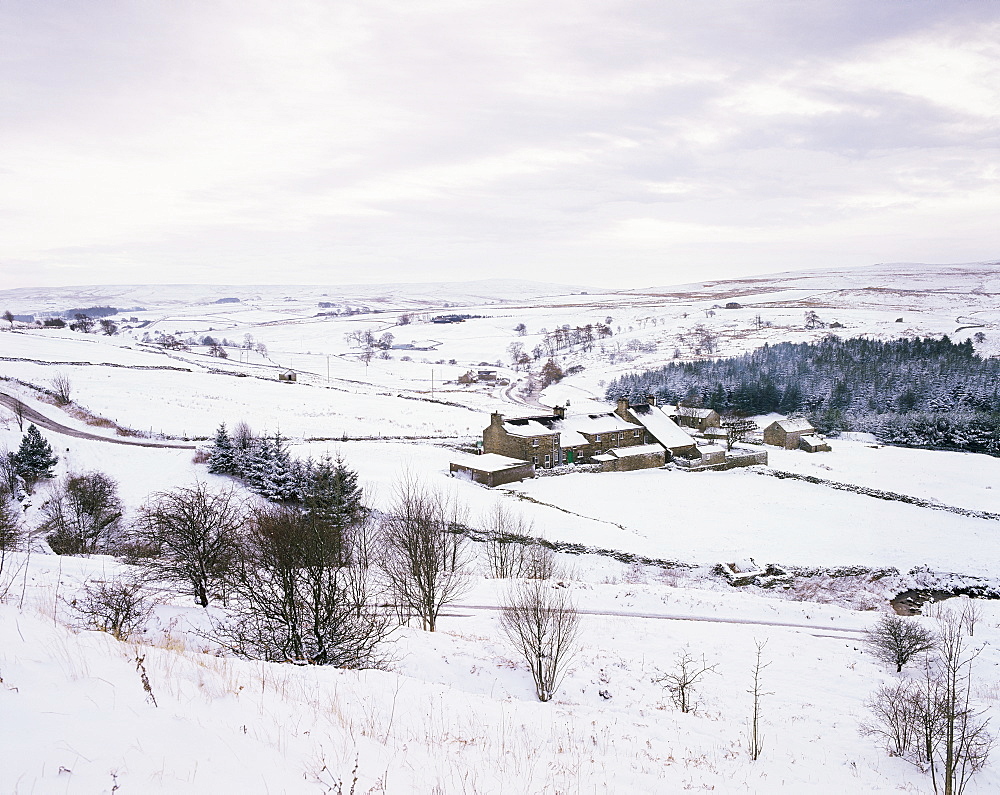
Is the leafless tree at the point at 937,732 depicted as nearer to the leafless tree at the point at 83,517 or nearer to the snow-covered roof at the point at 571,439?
the leafless tree at the point at 83,517

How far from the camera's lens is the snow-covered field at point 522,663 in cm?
545

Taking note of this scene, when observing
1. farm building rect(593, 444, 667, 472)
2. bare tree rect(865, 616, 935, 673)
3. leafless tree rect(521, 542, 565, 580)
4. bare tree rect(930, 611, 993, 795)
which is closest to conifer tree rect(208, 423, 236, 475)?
leafless tree rect(521, 542, 565, 580)

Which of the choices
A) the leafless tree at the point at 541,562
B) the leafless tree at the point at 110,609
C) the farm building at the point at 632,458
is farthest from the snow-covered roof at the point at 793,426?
the leafless tree at the point at 110,609

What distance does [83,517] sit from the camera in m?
31.8

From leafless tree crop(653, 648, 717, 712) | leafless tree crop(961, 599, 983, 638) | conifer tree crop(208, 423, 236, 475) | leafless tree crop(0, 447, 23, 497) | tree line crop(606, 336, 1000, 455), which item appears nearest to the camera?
leafless tree crop(653, 648, 717, 712)

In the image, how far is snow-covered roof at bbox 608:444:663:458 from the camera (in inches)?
2164

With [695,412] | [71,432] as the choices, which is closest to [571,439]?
[695,412]

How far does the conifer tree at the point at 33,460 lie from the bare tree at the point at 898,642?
151 feet

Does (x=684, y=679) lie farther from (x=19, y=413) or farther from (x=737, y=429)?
(x=737, y=429)

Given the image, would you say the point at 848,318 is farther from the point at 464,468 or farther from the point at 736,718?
the point at 736,718

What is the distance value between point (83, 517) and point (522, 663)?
27988 mm

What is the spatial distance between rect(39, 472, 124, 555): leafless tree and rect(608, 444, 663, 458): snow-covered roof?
39.8 m

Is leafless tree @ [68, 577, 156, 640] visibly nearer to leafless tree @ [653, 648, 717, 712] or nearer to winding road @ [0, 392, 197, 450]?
leafless tree @ [653, 648, 717, 712]

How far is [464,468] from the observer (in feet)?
155
